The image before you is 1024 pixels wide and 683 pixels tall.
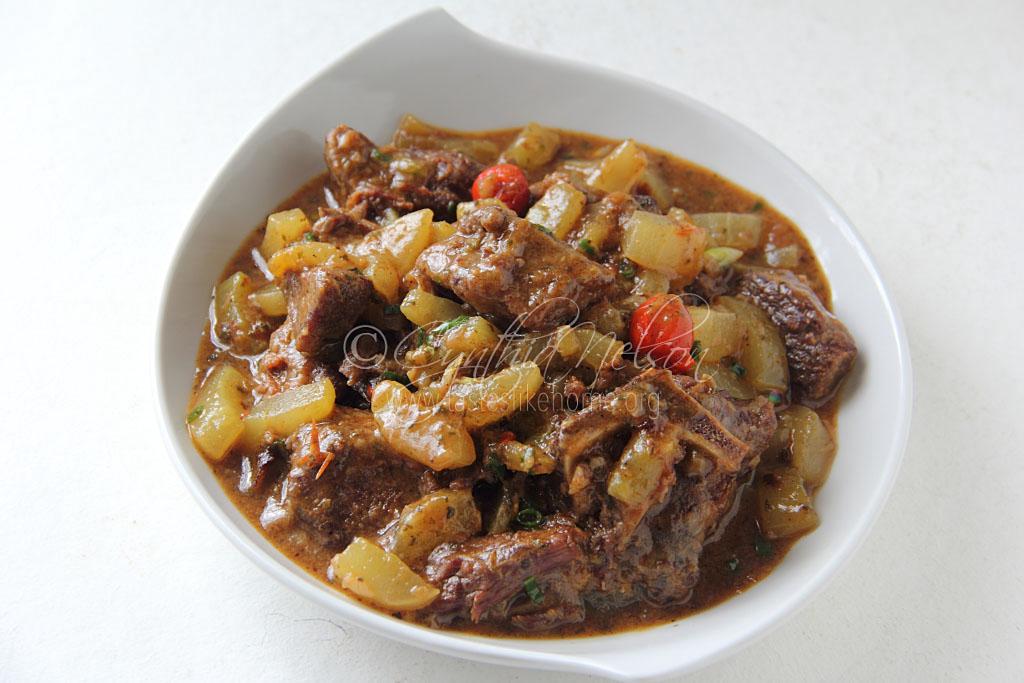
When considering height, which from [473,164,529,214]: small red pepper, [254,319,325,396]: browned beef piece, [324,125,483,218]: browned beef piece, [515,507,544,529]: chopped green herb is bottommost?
[515,507,544,529]: chopped green herb

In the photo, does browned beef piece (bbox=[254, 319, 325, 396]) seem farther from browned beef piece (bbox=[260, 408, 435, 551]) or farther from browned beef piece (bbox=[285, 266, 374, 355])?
browned beef piece (bbox=[260, 408, 435, 551])

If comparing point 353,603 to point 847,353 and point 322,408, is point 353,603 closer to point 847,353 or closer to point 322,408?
point 322,408

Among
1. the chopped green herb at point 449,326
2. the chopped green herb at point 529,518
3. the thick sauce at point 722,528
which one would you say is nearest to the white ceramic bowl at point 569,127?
the thick sauce at point 722,528

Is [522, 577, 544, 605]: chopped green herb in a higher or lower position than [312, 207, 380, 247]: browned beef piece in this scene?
lower

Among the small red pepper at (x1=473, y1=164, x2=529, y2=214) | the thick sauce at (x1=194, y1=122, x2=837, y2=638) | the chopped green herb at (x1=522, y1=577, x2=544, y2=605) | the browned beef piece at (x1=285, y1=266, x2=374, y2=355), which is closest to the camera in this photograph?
the chopped green herb at (x1=522, y1=577, x2=544, y2=605)

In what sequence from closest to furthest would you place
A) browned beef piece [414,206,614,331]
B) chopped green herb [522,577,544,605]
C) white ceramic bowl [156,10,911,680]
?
white ceramic bowl [156,10,911,680]
chopped green herb [522,577,544,605]
browned beef piece [414,206,614,331]

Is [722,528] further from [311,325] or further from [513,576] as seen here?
[311,325]

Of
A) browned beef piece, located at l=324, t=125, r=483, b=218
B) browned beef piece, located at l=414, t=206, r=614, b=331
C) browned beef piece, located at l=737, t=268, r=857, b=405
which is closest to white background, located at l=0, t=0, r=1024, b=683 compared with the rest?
browned beef piece, located at l=737, t=268, r=857, b=405
